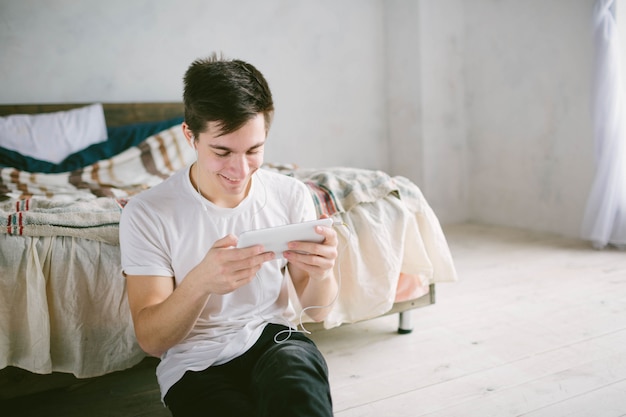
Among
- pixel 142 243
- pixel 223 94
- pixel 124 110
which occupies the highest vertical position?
pixel 223 94

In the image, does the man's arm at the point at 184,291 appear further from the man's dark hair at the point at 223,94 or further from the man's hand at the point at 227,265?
the man's dark hair at the point at 223,94

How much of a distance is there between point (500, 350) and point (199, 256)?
117cm

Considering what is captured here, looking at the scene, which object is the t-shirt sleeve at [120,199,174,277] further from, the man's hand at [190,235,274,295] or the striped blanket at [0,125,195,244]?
the striped blanket at [0,125,195,244]

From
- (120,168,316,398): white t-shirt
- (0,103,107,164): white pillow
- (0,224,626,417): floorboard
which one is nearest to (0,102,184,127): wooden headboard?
(0,103,107,164): white pillow

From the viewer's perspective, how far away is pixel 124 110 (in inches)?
133

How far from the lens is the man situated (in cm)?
103

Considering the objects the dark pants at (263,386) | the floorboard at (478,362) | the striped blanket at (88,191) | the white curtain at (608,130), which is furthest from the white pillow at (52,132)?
the white curtain at (608,130)

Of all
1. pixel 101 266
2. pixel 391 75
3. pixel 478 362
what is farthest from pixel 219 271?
pixel 391 75

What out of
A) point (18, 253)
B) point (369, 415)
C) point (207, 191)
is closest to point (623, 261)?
point (369, 415)

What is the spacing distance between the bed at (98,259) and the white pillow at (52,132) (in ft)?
0.22

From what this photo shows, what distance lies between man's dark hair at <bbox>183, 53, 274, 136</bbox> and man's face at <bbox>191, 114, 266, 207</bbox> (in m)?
0.02

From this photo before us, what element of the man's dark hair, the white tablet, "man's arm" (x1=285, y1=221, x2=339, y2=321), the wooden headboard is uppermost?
the man's dark hair

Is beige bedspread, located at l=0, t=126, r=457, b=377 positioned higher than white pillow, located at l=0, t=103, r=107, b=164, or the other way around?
white pillow, located at l=0, t=103, r=107, b=164

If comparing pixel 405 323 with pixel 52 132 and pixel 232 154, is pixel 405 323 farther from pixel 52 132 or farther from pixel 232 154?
pixel 52 132
